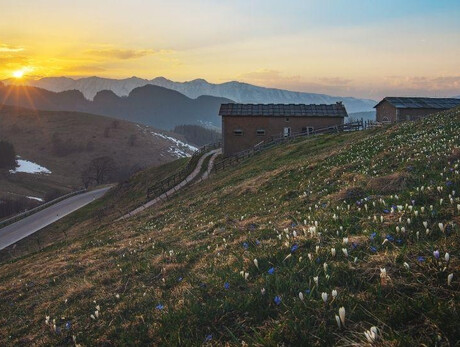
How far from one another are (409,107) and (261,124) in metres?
25.6

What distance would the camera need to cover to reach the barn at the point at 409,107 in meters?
61.4

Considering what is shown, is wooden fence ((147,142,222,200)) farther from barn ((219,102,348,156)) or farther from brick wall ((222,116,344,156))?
barn ((219,102,348,156))

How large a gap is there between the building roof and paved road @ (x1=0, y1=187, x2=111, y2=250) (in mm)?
62173

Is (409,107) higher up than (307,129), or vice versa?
(409,107)

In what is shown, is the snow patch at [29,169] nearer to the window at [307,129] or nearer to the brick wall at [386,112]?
the window at [307,129]

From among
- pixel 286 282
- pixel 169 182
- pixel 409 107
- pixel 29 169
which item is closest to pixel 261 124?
pixel 169 182

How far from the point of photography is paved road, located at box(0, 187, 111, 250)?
5025 centimetres

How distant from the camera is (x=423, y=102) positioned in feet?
213

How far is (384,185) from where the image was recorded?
1084 centimetres

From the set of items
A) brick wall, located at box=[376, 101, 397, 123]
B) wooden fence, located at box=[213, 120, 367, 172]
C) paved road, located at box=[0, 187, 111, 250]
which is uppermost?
brick wall, located at box=[376, 101, 397, 123]

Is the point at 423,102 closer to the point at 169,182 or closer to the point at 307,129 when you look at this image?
the point at 307,129

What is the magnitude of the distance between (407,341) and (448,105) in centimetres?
7258

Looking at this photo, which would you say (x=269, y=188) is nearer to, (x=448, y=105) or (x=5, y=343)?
(x=5, y=343)

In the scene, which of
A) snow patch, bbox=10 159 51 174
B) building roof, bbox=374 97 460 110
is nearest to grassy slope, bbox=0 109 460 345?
building roof, bbox=374 97 460 110
